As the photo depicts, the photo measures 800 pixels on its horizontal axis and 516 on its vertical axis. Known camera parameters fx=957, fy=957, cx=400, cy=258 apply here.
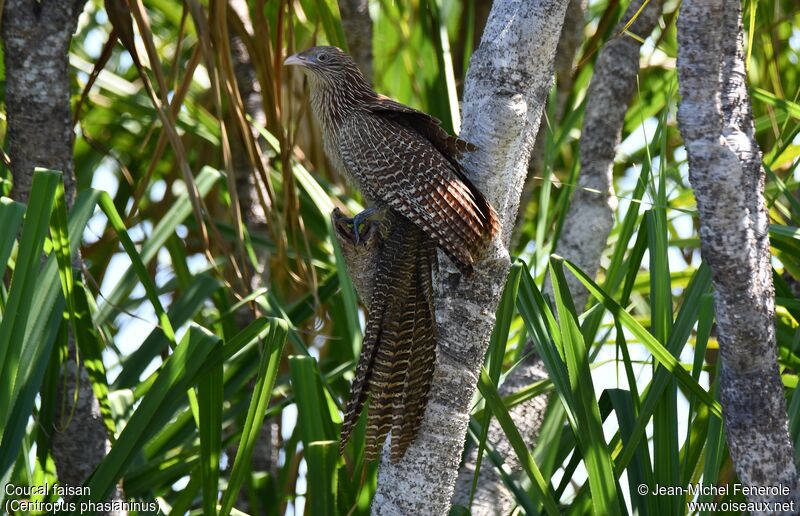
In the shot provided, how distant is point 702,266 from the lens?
6.44 feet

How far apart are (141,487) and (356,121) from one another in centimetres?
106

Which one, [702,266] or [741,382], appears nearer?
[741,382]

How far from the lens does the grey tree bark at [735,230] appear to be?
4.82ft

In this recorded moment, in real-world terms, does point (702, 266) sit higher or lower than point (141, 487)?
higher

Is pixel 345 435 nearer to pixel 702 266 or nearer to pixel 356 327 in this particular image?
pixel 356 327

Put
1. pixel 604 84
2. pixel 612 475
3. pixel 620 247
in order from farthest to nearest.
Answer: pixel 604 84, pixel 620 247, pixel 612 475

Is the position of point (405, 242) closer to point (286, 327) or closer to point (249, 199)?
point (286, 327)

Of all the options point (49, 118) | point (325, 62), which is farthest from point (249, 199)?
point (49, 118)

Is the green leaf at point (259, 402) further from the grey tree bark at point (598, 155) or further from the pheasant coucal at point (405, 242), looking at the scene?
the grey tree bark at point (598, 155)

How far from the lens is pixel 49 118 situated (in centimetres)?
232

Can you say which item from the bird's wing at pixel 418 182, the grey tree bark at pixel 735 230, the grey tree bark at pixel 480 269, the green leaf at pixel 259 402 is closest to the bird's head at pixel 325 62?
the bird's wing at pixel 418 182

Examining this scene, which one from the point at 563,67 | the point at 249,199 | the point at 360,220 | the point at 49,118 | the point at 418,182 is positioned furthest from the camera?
the point at 249,199

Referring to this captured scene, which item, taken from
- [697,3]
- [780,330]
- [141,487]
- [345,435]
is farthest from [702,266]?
[141,487]

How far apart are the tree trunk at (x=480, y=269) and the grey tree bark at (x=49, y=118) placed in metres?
0.90
